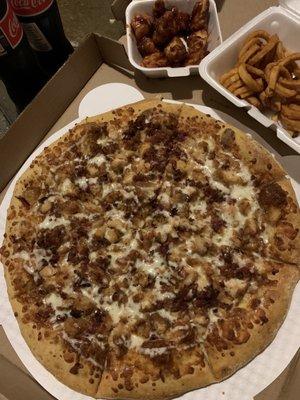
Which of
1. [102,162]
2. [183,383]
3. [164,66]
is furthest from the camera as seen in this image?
[164,66]

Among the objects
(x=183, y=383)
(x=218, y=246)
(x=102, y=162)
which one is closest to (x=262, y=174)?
(x=218, y=246)

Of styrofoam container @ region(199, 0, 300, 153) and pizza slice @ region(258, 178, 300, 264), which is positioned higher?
styrofoam container @ region(199, 0, 300, 153)

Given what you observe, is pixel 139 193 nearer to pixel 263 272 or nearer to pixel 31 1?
pixel 263 272

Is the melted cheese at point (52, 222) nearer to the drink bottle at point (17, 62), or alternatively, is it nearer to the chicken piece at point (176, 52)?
the drink bottle at point (17, 62)

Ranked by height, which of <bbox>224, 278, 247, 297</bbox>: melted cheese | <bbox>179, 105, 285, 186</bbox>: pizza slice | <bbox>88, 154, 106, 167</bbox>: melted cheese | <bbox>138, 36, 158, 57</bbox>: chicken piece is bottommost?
Answer: <bbox>224, 278, 247, 297</bbox>: melted cheese

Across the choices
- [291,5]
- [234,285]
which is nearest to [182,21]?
[291,5]

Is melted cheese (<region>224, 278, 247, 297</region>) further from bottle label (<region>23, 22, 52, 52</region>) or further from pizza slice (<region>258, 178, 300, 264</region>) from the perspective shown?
bottle label (<region>23, 22, 52, 52</region>)

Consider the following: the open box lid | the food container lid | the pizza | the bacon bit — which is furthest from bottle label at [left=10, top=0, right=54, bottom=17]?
the food container lid

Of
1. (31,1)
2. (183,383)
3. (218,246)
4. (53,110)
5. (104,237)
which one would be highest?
(31,1)
